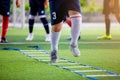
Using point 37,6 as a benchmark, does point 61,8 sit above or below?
below

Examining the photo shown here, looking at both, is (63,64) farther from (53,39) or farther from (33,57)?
(33,57)

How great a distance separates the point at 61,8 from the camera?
702 cm

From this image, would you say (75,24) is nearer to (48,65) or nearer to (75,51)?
(75,51)

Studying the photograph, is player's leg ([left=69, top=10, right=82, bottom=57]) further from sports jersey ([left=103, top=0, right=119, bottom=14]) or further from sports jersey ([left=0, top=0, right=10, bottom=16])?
sports jersey ([left=103, top=0, right=119, bottom=14])

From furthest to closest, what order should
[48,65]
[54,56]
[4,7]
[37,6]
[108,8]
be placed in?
[108,8] → [37,6] → [4,7] → [54,56] → [48,65]

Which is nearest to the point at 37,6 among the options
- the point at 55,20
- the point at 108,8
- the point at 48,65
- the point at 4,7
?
the point at 4,7

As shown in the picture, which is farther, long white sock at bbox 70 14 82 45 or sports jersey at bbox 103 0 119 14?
sports jersey at bbox 103 0 119 14

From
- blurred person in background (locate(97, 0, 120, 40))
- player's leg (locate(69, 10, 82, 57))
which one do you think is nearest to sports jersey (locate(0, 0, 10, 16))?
blurred person in background (locate(97, 0, 120, 40))

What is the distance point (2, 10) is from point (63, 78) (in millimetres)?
5551

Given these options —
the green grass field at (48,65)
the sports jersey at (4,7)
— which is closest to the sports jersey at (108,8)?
the sports jersey at (4,7)

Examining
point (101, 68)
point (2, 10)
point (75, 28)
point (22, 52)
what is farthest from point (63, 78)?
point (2, 10)

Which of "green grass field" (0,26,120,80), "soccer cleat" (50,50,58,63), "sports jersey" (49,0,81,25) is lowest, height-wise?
"green grass field" (0,26,120,80)

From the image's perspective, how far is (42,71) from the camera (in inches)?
244

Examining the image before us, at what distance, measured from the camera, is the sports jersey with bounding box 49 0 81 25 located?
275 inches
